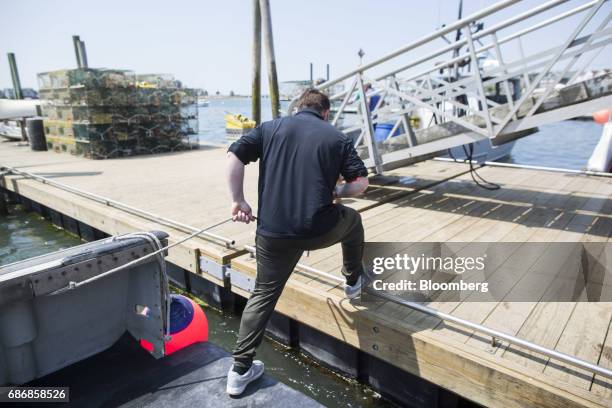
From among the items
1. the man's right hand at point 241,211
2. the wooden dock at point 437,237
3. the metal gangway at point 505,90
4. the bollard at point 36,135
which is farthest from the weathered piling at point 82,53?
the man's right hand at point 241,211

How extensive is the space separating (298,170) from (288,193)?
0.15 metres

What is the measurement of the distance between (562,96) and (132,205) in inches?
242

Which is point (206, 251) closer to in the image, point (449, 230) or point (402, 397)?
point (402, 397)

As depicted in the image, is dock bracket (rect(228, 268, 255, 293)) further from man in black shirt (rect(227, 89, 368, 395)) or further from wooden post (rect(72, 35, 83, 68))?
wooden post (rect(72, 35, 83, 68))

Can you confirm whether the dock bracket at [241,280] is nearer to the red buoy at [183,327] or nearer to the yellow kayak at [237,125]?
the red buoy at [183,327]

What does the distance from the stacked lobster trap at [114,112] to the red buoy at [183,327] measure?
940cm

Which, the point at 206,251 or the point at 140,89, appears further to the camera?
the point at 140,89

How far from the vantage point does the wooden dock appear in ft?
8.05

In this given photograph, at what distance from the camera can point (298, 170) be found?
93.5 inches

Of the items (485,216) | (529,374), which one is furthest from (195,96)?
(529,374)

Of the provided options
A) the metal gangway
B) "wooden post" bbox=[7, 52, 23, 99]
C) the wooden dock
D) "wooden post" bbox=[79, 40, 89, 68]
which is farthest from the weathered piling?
the metal gangway

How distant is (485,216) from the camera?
203 inches

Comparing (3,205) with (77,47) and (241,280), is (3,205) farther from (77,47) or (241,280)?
(77,47)

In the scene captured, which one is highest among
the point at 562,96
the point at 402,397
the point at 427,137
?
the point at 562,96
